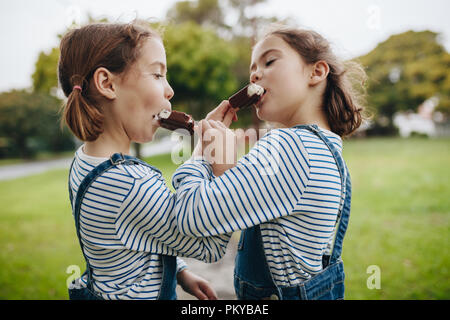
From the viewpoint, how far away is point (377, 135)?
83.7 ft

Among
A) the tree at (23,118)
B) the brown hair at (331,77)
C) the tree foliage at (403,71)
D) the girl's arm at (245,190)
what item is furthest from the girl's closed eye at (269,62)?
the tree foliage at (403,71)

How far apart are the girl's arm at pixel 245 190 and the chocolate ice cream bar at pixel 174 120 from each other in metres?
0.30

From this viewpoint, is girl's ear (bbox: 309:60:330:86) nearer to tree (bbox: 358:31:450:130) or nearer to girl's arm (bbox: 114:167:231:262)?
girl's arm (bbox: 114:167:231:262)

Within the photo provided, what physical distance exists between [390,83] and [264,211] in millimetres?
26418

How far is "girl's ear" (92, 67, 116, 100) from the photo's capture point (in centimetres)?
129

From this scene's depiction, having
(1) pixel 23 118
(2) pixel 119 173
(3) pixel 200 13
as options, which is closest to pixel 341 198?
(2) pixel 119 173

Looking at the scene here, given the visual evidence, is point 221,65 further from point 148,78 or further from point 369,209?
point 148,78

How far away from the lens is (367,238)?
493cm

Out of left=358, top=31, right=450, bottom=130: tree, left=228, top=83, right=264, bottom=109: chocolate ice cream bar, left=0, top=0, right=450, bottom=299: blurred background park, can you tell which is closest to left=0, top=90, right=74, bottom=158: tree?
left=0, top=0, right=450, bottom=299: blurred background park

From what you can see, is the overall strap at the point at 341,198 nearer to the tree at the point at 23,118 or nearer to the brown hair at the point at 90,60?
the brown hair at the point at 90,60

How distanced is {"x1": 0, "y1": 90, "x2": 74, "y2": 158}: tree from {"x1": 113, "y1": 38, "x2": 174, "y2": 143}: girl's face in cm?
791

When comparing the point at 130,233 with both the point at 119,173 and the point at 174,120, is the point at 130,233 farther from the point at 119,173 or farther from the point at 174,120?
the point at 174,120

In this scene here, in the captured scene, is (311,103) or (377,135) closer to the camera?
(311,103)

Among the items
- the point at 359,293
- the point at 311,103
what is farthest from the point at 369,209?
the point at 311,103
